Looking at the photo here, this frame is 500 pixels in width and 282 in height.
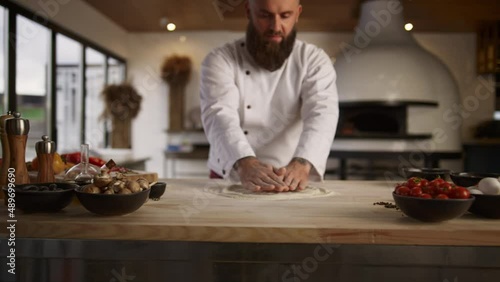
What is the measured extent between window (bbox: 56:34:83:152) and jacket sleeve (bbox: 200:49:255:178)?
114 inches

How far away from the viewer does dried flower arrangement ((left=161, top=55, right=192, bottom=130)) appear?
19.6 feet

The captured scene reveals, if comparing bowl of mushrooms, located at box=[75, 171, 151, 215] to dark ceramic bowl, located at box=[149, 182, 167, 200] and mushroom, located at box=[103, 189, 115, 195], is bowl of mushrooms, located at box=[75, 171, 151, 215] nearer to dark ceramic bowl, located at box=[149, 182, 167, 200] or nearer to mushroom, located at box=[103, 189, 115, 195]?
mushroom, located at box=[103, 189, 115, 195]

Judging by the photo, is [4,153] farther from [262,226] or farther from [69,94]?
[69,94]

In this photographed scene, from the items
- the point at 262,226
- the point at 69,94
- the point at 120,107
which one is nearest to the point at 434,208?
the point at 262,226

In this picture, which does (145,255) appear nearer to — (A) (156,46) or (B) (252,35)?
(B) (252,35)

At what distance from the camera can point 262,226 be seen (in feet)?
3.01

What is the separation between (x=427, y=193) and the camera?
96 centimetres

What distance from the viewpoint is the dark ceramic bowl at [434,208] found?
2.98ft

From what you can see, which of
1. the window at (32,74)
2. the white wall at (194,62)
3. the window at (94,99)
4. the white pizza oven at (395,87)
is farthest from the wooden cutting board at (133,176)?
the white wall at (194,62)

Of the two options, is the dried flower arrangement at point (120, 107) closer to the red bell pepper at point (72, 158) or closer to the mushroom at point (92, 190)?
the red bell pepper at point (72, 158)

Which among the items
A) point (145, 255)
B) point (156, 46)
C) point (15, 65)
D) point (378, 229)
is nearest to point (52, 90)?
point (15, 65)

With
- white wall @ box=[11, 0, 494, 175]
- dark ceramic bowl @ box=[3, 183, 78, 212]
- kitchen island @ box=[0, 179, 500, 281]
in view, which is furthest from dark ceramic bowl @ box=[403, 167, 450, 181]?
white wall @ box=[11, 0, 494, 175]

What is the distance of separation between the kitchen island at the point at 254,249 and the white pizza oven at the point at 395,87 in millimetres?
4362

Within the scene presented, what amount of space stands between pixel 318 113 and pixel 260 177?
502mm
